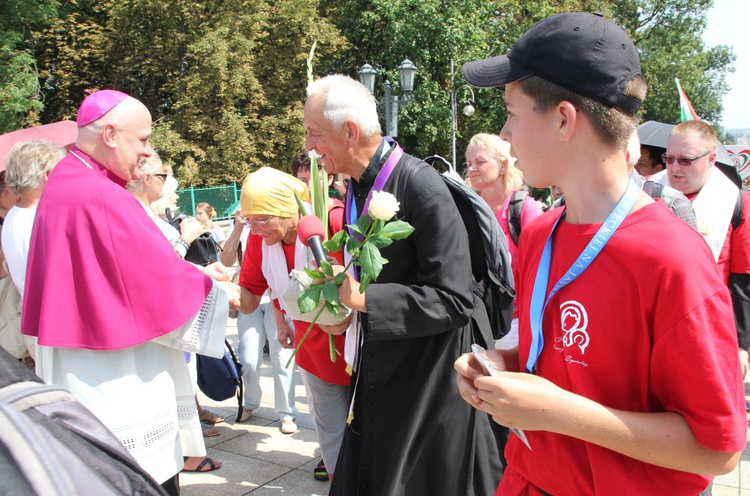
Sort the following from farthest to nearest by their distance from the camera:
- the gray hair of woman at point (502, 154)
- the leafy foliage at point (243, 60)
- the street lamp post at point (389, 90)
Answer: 1. the leafy foliage at point (243, 60)
2. the street lamp post at point (389, 90)
3. the gray hair of woman at point (502, 154)

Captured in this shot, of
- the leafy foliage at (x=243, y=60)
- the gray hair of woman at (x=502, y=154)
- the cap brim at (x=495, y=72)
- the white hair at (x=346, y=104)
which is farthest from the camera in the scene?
the leafy foliage at (x=243, y=60)

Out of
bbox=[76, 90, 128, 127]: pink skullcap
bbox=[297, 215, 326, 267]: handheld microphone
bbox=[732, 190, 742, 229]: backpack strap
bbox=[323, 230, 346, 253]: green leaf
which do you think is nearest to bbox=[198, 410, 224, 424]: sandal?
bbox=[76, 90, 128, 127]: pink skullcap

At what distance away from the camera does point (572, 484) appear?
156 cm

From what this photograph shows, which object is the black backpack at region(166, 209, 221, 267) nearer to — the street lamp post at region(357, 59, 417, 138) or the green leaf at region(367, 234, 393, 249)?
the green leaf at region(367, 234, 393, 249)

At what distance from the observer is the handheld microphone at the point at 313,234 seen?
2504 millimetres

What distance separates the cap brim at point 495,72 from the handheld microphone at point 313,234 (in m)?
0.93

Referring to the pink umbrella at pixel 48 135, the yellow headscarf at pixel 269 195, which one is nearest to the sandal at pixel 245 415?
the yellow headscarf at pixel 269 195

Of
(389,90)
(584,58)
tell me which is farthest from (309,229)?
(389,90)

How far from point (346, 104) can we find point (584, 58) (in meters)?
1.42

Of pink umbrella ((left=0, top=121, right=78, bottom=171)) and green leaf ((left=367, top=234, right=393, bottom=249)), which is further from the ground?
pink umbrella ((left=0, top=121, right=78, bottom=171))

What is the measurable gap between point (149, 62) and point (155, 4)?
2.76 m

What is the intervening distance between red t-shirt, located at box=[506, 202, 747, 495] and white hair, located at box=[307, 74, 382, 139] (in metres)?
1.36

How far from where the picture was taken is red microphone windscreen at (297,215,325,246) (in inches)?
101

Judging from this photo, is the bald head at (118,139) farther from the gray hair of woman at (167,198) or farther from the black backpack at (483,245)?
the gray hair of woman at (167,198)
